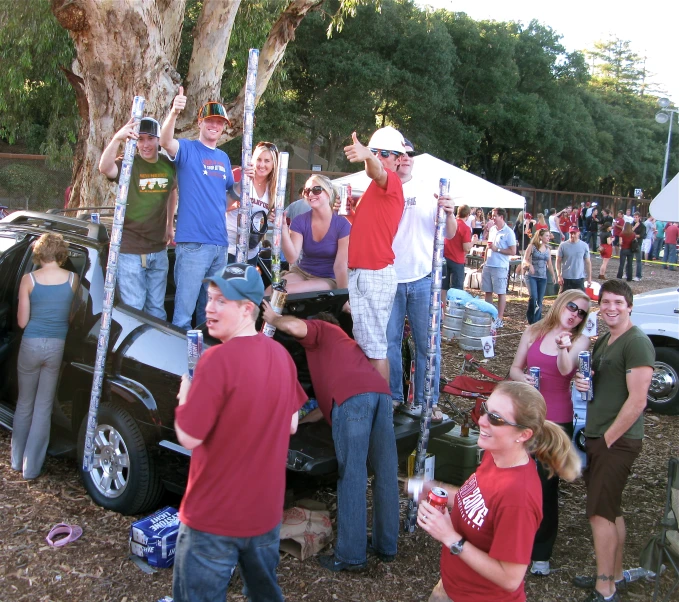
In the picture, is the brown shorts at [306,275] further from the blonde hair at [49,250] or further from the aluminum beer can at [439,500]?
the aluminum beer can at [439,500]

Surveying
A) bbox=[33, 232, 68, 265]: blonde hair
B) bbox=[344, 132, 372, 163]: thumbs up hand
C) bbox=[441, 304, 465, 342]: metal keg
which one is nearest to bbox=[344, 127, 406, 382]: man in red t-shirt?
bbox=[344, 132, 372, 163]: thumbs up hand

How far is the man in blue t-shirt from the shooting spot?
16.7 feet

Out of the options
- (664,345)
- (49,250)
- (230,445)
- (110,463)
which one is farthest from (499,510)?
(664,345)

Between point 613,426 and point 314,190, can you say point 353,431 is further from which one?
point 314,190

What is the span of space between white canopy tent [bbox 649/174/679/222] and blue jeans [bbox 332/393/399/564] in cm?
272

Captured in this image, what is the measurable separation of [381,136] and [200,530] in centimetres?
289

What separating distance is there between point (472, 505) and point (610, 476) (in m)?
1.65

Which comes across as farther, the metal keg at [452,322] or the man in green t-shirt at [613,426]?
the metal keg at [452,322]

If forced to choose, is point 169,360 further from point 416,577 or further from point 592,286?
point 592,286

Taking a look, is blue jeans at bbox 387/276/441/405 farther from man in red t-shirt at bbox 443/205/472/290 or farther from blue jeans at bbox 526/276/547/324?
blue jeans at bbox 526/276/547/324

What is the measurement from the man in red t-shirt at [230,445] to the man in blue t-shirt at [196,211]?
2.38 metres

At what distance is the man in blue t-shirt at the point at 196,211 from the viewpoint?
16.7 ft

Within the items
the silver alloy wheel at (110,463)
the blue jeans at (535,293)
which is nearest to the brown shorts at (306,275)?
the silver alloy wheel at (110,463)

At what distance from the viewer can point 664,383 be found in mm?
7984
